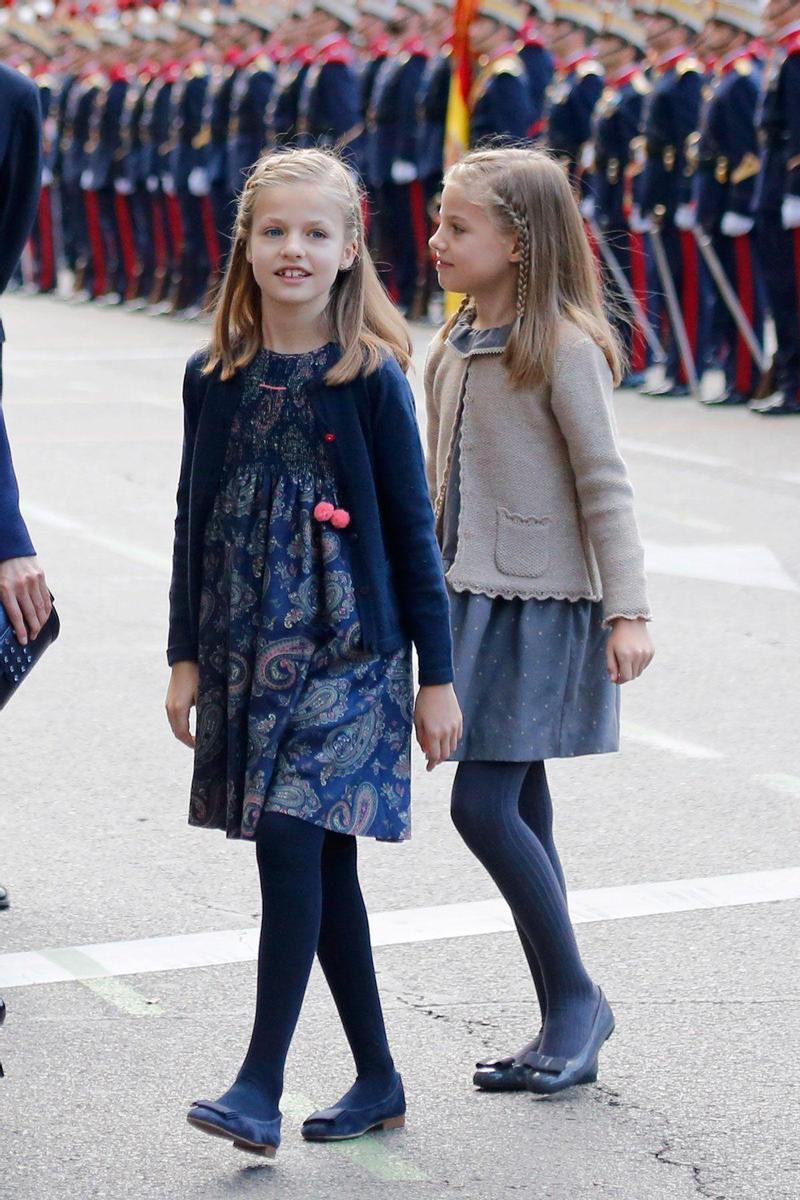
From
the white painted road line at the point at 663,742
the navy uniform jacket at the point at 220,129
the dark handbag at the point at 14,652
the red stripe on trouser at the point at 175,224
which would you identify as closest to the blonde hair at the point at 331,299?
the dark handbag at the point at 14,652

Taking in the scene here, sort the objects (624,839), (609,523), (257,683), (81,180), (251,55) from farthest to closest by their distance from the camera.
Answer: (81,180)
(251,55)
(624,839)
(609,523)
(257,683)

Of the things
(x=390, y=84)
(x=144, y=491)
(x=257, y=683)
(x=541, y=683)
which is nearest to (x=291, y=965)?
(x=257, y=683)

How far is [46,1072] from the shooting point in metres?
3.96

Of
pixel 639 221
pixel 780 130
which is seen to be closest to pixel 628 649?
pixel 780 130

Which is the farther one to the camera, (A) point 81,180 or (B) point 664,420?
(A) point 81,180

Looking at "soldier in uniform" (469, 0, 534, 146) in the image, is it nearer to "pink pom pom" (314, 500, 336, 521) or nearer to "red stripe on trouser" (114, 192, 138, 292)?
"red stripe on trouser" (114, 192, 138, 292)

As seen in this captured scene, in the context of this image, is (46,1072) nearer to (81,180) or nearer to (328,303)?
(328,303)

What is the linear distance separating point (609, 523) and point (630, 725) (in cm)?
275

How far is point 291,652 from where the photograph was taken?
355 centimetres

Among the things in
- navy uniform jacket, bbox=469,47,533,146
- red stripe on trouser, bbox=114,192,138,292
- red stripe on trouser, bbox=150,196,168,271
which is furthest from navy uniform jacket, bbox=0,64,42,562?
red stripe on trouser, bbox=114,192,138,292

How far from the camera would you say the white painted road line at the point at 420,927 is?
4492 mm

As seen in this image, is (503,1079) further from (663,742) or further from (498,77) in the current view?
(498,77)

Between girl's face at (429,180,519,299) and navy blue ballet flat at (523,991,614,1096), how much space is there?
4.01 feet

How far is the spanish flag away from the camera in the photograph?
16984 mm
